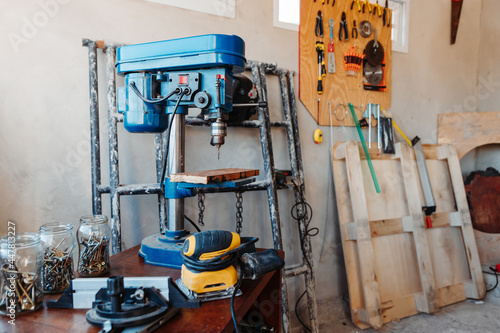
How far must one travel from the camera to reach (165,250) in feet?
3.30

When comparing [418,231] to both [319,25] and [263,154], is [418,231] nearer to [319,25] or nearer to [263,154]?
[263,154]

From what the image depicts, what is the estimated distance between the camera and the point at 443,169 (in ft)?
9.20

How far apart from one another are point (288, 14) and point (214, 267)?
203 centimetres

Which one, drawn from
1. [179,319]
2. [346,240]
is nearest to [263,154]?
[346,240]

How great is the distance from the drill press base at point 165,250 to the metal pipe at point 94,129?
64 cm

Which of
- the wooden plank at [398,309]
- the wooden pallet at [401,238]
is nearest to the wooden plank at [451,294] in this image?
the wooden pallet at [401,238]

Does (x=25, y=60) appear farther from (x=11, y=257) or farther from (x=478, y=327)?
(x=478, y=327)

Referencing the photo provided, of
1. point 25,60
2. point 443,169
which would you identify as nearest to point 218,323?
point 25,60

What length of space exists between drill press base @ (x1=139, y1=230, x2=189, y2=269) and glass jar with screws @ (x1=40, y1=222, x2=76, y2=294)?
23cm

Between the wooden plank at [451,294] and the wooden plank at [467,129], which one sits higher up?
the wooden plank at [467,129]

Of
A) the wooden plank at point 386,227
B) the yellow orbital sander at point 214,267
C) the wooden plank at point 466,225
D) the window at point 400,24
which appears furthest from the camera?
the window at point 400,24

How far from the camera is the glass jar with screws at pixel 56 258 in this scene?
820 millimetres

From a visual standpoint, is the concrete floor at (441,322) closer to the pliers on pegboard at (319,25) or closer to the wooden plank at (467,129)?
the wooden plank at (467,129)

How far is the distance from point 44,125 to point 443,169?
2946 mm
